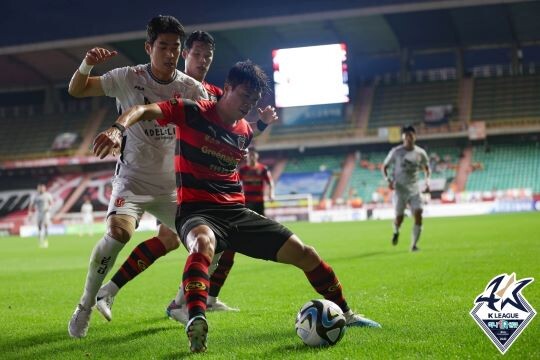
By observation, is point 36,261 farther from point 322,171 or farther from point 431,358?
point 322,171

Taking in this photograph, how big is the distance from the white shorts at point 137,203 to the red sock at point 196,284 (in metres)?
1.43

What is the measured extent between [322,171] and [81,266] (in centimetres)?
3220

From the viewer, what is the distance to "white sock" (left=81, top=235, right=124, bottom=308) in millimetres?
5953

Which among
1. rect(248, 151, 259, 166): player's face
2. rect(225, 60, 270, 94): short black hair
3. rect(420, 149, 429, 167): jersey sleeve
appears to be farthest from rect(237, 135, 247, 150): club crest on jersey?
rect(420, 149, 429, 167): jersey sleeve

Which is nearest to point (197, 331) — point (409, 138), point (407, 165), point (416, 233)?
point (416, 233)

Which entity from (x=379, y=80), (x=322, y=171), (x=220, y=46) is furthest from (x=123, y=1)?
(x=379, y=80)

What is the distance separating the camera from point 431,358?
4.37 m

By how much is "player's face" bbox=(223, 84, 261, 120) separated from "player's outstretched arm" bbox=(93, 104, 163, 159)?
0.54 metres

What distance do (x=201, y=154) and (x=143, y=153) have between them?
1154mm

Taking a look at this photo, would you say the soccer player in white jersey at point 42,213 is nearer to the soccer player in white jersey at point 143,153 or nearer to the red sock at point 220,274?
the red sock at point 220,274

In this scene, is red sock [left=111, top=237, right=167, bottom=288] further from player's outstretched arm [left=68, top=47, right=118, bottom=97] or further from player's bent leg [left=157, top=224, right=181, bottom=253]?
player's outstretched arm [left=68, top=47, right=118, bottom=97]

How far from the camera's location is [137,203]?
20.3ft

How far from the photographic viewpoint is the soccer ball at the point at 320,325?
495 cm

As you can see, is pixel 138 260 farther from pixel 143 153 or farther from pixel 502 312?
pixel 502 312
